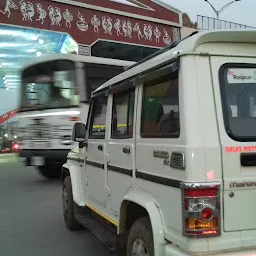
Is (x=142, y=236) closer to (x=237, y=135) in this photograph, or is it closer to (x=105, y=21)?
(x=237, y=135)

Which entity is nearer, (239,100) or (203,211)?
(203,211)

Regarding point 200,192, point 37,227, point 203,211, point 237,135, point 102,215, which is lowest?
point 37,227

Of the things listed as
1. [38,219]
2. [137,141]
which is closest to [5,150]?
[38,219]

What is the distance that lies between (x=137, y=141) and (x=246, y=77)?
1.12m

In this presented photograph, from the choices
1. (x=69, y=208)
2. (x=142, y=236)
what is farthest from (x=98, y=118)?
(x=142, y=236)

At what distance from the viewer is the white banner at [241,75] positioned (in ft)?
10.2

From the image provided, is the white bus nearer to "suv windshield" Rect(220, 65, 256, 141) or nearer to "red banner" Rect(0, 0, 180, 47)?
"suv windshield" Rect(220, 65, 256, 141)

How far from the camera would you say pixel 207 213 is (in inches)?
113

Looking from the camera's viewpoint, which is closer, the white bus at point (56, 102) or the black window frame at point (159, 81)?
the black window frame at point (159, 81)

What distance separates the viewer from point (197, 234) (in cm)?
286


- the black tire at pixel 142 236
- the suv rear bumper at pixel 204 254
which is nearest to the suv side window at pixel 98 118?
the black tire at pixel 142 236

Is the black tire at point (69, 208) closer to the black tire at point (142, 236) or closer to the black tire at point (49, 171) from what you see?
the black tire at point (142, 236)

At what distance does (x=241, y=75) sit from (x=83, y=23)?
21.3 metres

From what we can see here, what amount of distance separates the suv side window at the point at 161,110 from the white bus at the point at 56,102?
7161 millimetres
